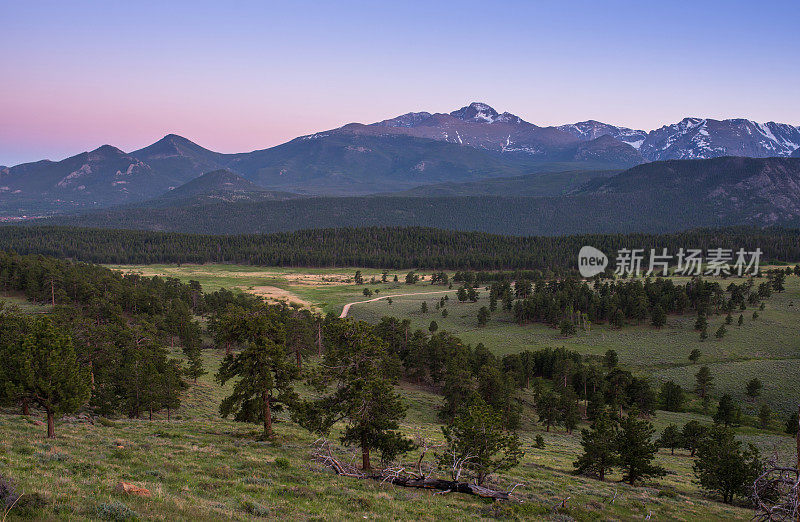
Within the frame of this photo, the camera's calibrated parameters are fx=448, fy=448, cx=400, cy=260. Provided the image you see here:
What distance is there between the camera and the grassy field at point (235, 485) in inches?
605

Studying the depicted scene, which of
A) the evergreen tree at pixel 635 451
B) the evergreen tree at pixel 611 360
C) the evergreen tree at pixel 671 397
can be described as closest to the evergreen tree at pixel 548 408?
the evergreen tree at pixel 635 451

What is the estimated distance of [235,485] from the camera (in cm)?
1983

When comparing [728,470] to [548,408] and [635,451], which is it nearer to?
[635,451]

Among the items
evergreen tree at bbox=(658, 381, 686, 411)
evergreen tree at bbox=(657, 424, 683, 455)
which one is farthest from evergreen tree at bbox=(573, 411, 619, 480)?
evergreen tree at bbox=(658, 381, 686, 411)

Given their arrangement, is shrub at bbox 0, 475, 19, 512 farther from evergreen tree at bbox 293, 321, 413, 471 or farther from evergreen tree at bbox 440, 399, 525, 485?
evergreen tree at bbox 440, 399, 525, 485

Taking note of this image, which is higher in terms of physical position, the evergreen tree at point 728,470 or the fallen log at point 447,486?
the fallen log at point 447,486

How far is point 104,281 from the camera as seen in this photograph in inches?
3718

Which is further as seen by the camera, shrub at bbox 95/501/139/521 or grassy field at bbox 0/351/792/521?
grassy field at bbox 0/351/792/521

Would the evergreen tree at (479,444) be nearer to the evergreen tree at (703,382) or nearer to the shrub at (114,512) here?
the shrub at (114,512)

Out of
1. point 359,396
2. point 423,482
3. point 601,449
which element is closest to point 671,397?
point 601,449

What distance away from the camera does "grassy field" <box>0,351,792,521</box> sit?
1536 centimetres

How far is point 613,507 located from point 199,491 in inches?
835

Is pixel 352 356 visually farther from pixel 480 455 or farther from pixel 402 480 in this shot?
pixel 480 455

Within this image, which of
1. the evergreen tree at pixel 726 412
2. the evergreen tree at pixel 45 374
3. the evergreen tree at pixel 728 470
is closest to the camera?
the evergreen tree at pixel 45 374
